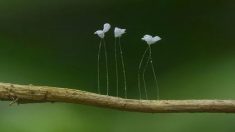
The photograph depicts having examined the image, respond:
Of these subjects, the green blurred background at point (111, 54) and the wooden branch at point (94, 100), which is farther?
the green blurred background at point (111, 54)

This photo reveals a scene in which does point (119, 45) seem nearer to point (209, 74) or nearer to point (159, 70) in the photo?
point (159, 70)

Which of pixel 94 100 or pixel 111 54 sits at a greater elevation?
pixel 111 54

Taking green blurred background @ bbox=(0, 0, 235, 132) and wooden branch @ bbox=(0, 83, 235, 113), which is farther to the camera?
green blurred background @ bbox=(0, 0, 235, 132)

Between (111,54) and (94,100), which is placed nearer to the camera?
(94,100)
